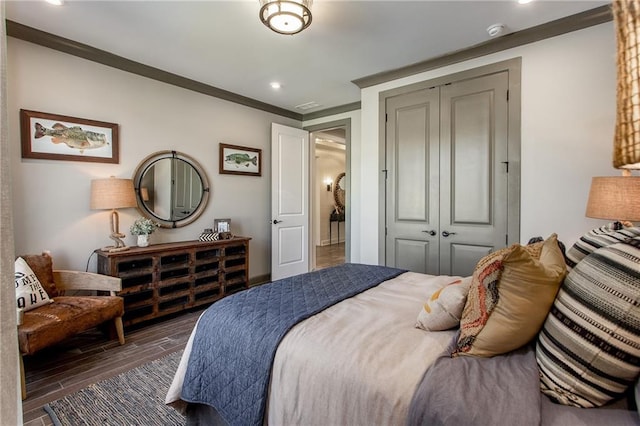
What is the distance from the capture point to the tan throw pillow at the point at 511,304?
0.98m

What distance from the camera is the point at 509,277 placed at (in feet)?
3.32

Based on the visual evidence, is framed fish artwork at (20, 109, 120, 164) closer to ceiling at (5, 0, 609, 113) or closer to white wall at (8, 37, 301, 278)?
white wall at (8, 37, 301, 278)

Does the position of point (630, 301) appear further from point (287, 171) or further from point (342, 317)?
point (287, 171)

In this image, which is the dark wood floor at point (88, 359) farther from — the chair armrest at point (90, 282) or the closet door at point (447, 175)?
the closet door at point (447, 175)

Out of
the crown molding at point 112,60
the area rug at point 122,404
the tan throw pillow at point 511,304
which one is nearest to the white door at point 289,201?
the crown molding at point 112,60

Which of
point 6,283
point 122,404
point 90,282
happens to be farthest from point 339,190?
point 6,283

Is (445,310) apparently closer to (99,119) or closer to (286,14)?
(286,14)

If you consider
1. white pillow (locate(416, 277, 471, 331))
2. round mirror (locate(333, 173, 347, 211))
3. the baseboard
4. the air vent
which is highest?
the air vent

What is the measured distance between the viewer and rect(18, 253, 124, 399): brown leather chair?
203cm

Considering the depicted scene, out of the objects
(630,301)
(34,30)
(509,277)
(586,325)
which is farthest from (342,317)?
(34,30)

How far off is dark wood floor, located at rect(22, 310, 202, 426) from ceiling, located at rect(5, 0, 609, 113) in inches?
106

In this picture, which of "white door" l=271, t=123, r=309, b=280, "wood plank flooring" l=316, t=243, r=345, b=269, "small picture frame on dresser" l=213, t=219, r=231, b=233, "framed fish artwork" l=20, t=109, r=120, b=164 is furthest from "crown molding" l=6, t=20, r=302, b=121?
"wood plank flooring" l=316, t=243, r=345, b=269

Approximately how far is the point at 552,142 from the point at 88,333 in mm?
4460

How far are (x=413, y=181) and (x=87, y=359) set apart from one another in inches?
131
